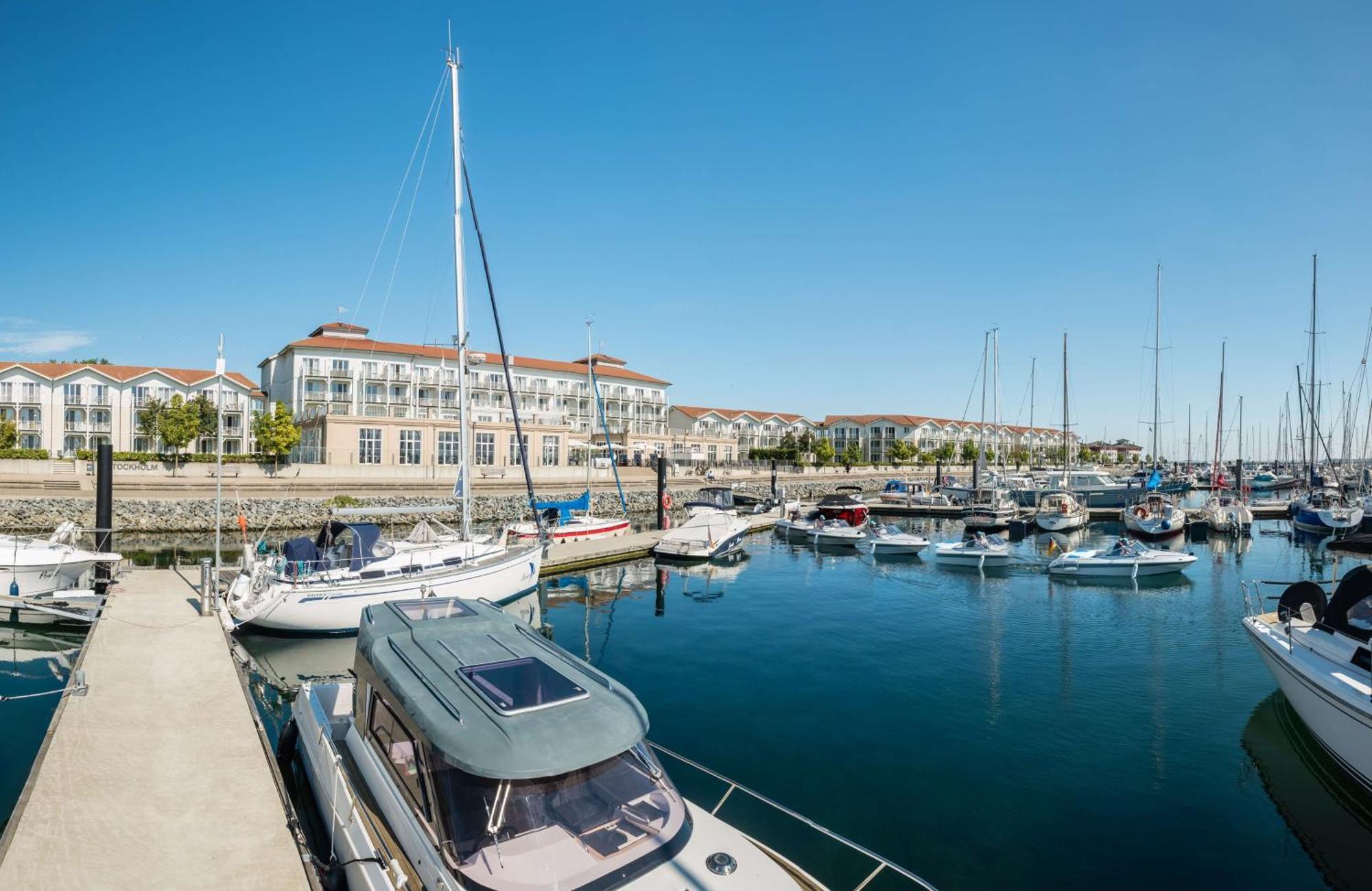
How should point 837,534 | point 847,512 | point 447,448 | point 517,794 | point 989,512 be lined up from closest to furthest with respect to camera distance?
point 517,794 < point 837,534 < point 847,512 < point 989,512 < point 447,448

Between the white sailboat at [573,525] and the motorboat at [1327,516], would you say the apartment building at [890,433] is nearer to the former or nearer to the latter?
the motorboat at [1327,516]

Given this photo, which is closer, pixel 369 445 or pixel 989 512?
pixel 989 512

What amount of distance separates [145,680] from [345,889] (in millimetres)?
7751

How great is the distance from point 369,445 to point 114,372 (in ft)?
121

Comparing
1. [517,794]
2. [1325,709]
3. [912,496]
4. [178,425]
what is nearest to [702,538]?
[1325,709]

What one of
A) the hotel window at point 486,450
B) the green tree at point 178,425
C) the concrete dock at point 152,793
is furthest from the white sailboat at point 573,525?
the green tree at point 178,425

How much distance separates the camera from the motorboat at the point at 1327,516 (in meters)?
45.2

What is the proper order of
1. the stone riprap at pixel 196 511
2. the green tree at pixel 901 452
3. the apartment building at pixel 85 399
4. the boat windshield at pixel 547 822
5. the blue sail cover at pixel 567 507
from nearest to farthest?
the boat windshield at pixel 547 822 → the blue sail cover at pixel 567 507 → the stone riprap at pixel 196 511 → the apartment building at pixel 85 399 → the green tree at pixel 901 452

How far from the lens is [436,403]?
87000 millimetres

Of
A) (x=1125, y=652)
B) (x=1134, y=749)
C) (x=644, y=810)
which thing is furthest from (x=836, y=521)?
(x=644, y=810)

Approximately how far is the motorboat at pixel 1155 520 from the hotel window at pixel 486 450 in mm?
53022

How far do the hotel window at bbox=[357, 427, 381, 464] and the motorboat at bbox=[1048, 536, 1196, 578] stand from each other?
55980 mm

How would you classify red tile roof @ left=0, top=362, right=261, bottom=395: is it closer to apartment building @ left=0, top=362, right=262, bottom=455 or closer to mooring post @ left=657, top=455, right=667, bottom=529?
apartment building @ left=0, top=362, right=262, bottom=455

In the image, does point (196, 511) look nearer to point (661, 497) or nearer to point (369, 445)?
point (369, 445)
